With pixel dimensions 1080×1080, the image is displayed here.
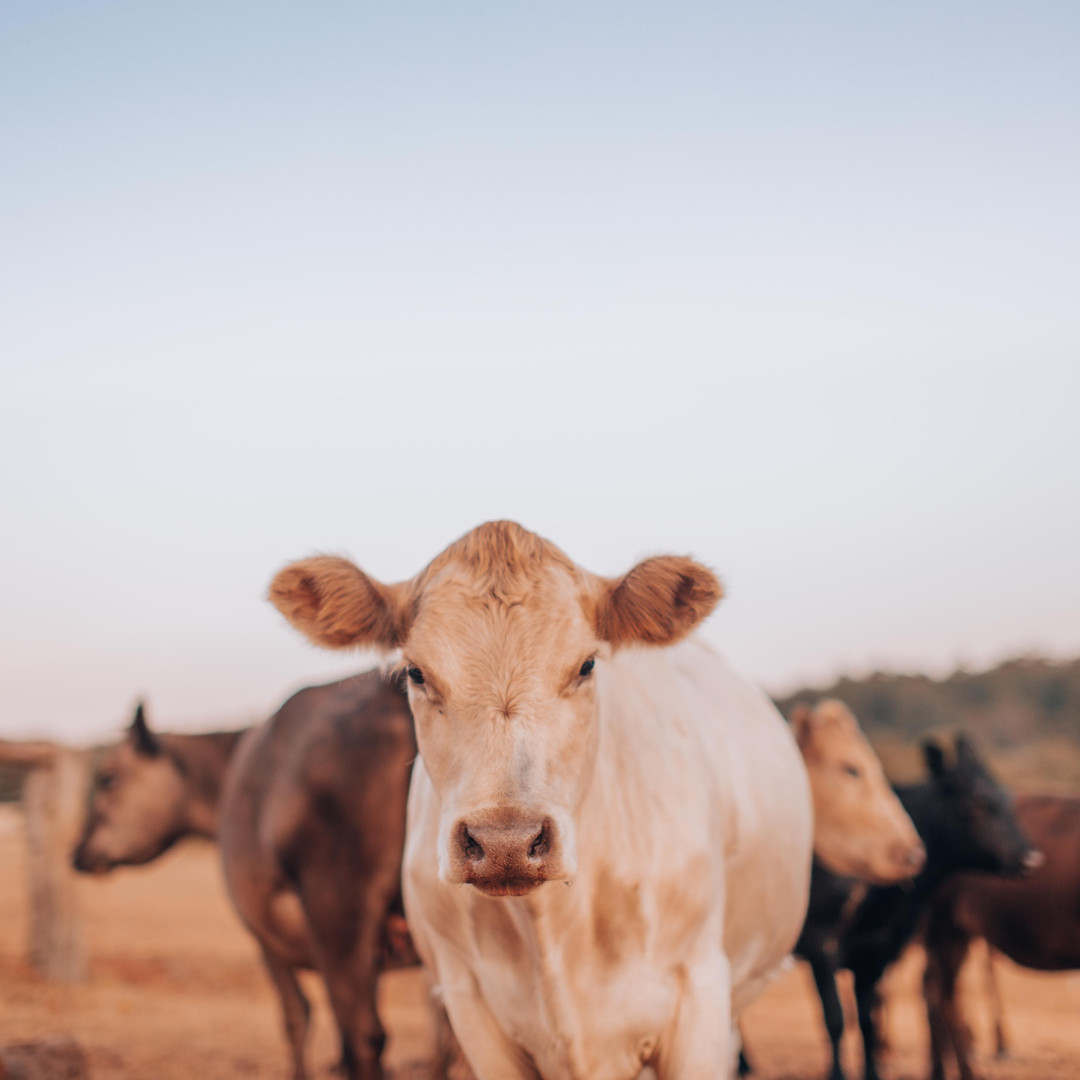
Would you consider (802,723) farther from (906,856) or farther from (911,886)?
(911,886)

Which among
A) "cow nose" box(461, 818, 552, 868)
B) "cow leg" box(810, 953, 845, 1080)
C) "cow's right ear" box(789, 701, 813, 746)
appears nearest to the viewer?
"cow nose" box(461, 818, 552, 868)

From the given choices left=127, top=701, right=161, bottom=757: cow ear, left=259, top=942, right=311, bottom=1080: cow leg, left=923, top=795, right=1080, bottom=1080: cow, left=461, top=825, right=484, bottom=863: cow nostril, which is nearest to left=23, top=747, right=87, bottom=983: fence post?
left=127, top=701, right=161, bottom=757: cow ear

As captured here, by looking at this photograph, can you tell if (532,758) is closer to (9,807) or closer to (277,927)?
(277,927)

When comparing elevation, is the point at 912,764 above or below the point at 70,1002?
below

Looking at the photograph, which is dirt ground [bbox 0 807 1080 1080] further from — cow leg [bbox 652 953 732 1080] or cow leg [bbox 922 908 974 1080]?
cow leg [bbox 652 953 732 1080]

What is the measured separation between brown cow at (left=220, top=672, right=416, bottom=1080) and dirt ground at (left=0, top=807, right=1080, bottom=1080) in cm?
197

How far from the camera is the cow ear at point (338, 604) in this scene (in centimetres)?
368

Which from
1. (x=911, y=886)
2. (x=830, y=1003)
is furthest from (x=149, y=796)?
(x=911, y=886)

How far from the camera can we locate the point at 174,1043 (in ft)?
26.2

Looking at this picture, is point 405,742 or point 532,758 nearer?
point 532,758

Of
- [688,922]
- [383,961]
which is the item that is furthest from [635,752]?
[383,961]

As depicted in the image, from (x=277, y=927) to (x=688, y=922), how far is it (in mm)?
3250

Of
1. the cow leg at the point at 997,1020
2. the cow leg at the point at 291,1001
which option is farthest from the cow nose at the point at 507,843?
the cow leg at the point at 997,1020

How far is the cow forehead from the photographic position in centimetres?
333
